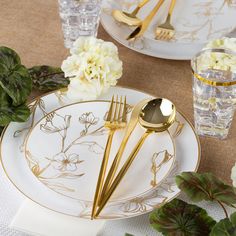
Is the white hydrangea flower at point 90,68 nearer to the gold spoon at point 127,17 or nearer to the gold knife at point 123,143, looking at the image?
the gold knife at point 123,143

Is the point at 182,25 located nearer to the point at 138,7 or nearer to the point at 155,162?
the point at 138,7

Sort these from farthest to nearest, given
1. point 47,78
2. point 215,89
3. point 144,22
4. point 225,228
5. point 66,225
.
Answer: point 144,22, point 47,78, point 215,89, point 66,225, point 225,228

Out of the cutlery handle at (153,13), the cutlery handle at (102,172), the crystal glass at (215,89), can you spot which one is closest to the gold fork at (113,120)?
the cutlery handle at (102,172)

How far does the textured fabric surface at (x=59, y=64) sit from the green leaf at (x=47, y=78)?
0.02 m

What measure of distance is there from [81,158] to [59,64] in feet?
0.80

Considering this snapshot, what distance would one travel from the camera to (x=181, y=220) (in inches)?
25.1

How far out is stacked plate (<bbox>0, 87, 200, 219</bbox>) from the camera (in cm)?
71

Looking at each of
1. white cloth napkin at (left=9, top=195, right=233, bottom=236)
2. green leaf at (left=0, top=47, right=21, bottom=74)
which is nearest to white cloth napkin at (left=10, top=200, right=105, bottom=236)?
white cloth napkin at (left=9, top=195, right=233, bottom=236)

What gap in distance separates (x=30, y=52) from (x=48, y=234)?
0.40m

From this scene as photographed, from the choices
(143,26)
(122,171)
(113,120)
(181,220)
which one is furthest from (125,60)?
(181,220)

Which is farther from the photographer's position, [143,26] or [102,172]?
[143,26]

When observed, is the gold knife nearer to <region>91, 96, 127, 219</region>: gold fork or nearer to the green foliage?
<region>91, 96, 127, 219</region>: gold fork

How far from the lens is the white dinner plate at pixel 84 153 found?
2.39 feet

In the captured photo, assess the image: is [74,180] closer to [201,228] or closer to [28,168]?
[28,168]
